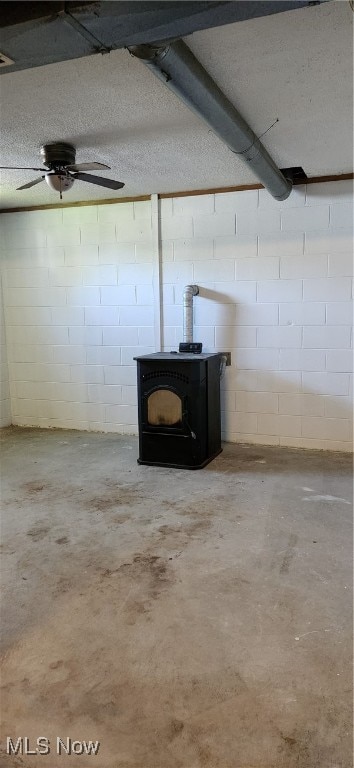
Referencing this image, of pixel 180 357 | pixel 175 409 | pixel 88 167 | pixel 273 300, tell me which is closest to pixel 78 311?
pixel 180 357

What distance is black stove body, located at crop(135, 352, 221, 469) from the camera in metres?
3.82

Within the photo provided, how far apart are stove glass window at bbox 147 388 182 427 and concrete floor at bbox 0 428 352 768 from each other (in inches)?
20.5

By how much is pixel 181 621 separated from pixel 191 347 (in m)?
2.64

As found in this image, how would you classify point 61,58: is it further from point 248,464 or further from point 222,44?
point 248,464

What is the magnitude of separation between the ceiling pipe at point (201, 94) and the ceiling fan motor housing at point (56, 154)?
116 centimetres

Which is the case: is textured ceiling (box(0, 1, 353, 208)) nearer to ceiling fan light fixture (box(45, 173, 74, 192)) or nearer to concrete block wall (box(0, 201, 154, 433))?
ceiling fan light fixture (box(45, 173, 74, 192))

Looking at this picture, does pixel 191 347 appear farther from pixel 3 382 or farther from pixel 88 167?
pixel 3 382

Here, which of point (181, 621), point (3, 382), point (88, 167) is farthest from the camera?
point (3, 382)

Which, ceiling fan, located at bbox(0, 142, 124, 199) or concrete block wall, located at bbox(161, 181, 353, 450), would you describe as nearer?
ceiling fan, located at bbox(0, 142, 124, 199)

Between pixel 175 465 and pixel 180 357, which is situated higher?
pixel 180 357

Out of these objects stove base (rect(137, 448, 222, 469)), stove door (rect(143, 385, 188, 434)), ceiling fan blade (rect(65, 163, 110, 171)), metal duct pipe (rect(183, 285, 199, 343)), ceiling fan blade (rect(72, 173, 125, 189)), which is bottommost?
stove base (rect(137, 448, 222, 469))

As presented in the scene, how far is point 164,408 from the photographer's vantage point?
391 cm

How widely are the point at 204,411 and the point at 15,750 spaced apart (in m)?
2.72
